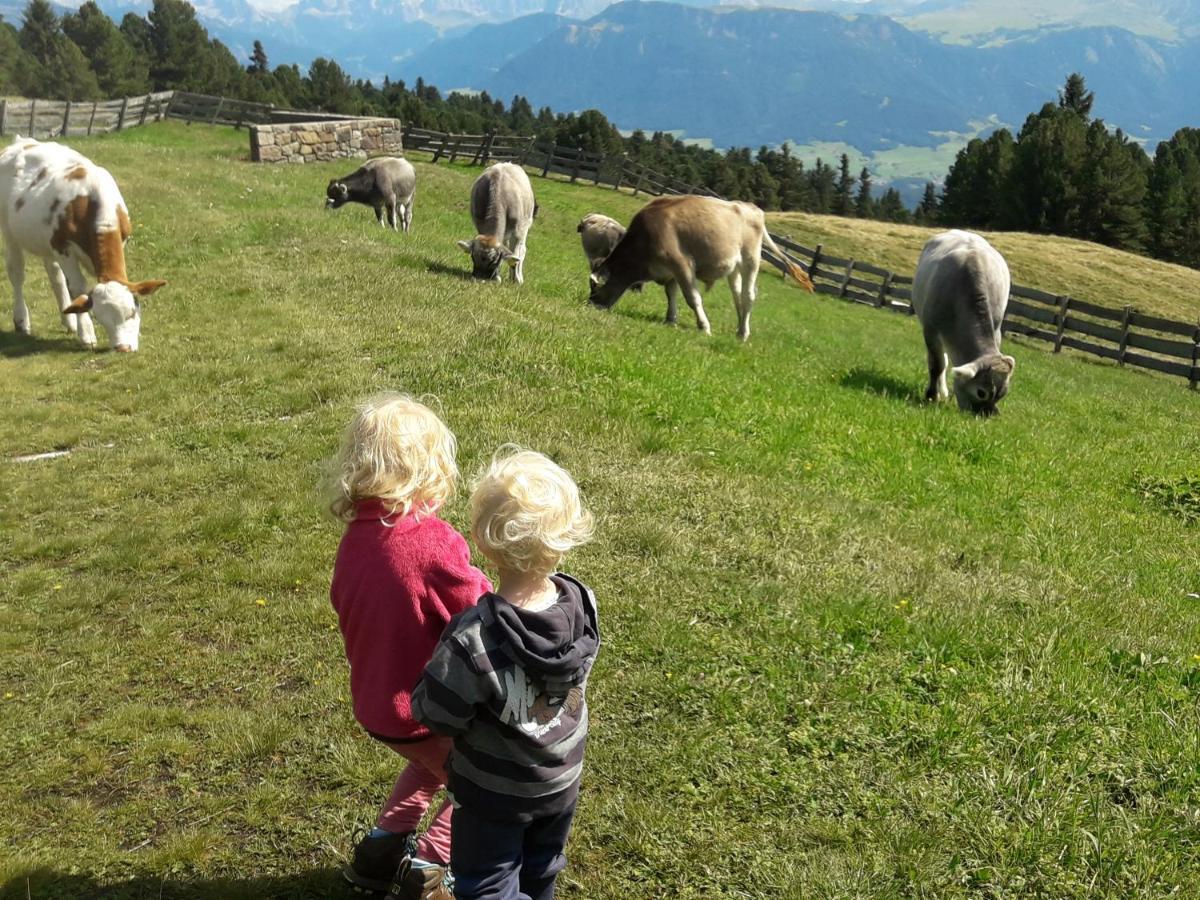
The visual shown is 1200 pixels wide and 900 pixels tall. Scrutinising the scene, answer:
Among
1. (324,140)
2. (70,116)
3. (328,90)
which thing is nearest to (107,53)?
(328,90)

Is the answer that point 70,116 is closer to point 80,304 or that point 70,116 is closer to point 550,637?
point 80,304

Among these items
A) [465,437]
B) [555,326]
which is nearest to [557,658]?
[465,437]

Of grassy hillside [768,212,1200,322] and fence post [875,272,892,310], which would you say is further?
grassy hillside [768,212,1200,322]

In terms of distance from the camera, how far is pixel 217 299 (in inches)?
Result: 539

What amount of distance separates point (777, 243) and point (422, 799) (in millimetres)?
39853

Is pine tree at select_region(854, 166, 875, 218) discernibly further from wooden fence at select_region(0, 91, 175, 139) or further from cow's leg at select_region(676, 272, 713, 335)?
cow's leg at select_region(676, 272, 713, 335)

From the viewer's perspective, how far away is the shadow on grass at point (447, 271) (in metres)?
15.5

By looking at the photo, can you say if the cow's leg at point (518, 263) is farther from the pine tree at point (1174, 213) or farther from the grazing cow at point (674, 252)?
the pine tree at point (1174, 213)

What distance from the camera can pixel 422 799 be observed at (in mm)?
3645

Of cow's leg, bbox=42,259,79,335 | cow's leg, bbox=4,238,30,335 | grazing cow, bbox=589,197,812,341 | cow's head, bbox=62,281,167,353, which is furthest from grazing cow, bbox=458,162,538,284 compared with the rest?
cow's leg, bbox=4,238,30,335

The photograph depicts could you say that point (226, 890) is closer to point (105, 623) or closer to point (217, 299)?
point (105, 623)

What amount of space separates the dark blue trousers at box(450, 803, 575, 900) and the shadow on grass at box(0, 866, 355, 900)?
1011 millimetres

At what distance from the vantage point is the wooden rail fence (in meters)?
29.9

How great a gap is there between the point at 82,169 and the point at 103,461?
6.36 metres
